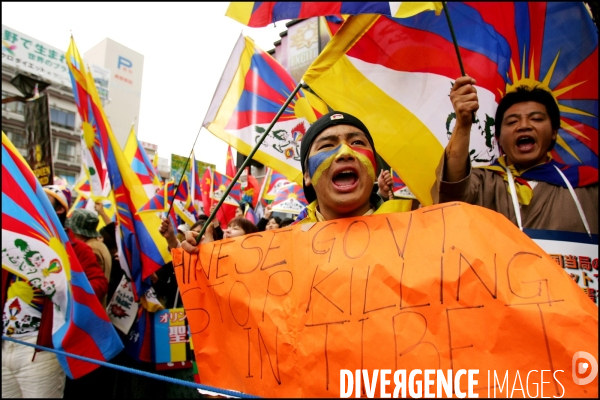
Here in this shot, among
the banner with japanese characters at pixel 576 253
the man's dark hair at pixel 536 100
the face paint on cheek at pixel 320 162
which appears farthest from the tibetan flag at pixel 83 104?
the banner with japanese characters at pixel 576 253

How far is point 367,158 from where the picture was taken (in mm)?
1587

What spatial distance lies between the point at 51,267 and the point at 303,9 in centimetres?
238

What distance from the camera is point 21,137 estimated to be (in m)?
31.0

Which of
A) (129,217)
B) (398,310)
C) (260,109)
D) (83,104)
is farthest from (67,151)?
(398,310)

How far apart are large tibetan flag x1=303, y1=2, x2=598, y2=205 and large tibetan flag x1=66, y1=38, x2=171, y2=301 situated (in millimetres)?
2378

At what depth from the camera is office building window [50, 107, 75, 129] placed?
34.0 meters

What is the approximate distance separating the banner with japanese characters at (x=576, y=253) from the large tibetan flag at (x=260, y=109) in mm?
2216

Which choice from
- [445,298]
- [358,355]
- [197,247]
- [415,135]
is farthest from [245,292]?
[415,135]

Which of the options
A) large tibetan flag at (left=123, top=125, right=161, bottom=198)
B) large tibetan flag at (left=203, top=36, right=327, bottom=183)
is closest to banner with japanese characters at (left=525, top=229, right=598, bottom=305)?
large tibetan flag at (left=203, top=36, right=327, bottom=183)

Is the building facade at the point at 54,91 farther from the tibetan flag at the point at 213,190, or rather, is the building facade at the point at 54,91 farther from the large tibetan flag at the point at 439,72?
the large tibetan flag at the point at 439,72

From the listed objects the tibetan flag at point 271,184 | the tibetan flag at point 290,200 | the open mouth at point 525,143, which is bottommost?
the open mouth at point 525,143

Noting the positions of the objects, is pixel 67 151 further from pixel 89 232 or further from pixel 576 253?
pixel 576 253

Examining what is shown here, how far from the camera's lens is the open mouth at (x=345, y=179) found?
155 centimetres

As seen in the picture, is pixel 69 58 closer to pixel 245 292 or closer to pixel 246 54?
pixel 246 54
